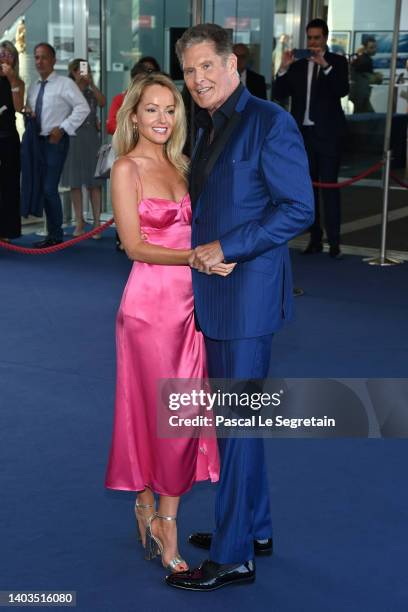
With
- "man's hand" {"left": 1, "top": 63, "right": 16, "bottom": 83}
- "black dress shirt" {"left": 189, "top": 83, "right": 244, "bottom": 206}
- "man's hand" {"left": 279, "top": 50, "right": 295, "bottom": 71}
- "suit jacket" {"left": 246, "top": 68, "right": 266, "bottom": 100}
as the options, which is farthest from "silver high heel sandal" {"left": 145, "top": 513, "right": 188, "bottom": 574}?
"man's hand" {"left": 279, "top": 50, "right": 295, "bottom": 71}

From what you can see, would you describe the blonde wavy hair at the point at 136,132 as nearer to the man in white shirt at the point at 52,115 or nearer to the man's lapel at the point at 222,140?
the man's lapel at the point at 222,140

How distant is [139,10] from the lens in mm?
10602

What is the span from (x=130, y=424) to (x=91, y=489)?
0.77m

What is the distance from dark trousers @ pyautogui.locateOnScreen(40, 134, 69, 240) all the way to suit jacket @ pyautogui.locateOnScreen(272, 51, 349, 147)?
2.14m

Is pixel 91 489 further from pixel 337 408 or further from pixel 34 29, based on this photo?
pixel 34 29

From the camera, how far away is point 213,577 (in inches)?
130

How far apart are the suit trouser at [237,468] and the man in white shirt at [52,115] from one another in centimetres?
612

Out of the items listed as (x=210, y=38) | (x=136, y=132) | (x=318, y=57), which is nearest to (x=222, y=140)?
(x=210, y=38)

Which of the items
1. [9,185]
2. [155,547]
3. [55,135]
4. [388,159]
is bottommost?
[155,547]

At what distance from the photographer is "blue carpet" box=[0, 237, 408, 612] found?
10.9 ft

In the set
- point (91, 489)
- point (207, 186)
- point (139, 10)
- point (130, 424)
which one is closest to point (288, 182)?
point (207, 186)

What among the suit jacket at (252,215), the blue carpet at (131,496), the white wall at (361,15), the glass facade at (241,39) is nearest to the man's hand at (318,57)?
the white wall at (361,15)

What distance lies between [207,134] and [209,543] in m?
1.45

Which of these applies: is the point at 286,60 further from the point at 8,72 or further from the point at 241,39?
the point at 8,72
